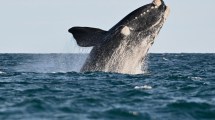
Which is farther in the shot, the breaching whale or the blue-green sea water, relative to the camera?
the breaching whale

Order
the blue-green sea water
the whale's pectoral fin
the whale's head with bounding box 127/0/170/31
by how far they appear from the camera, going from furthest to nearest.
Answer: the whale's head with bounding box 127/0/170/31 → the whale's pectoral fin → the blue-green sea water

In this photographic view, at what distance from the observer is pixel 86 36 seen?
774 inches

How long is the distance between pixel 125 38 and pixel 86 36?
1476 mm

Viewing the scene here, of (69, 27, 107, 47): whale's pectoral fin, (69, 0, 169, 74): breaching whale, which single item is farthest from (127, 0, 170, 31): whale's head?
(69, 27, 107, 47): whale's pectoral fin

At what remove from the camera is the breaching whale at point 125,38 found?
776 inches

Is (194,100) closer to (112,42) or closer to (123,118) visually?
(123,118)

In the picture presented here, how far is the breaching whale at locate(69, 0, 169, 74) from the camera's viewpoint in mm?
19719

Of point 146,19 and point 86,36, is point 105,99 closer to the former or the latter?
point 86,36

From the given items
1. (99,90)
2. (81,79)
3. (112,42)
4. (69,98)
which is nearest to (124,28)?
(112,42)

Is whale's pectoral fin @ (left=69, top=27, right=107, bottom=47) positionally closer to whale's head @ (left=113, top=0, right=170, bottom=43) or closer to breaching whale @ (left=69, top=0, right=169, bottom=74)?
breaching whale @ (left=69, top=0, right=169, bottom=74)

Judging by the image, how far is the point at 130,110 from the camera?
40.9 feet

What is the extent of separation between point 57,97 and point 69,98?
0.33m

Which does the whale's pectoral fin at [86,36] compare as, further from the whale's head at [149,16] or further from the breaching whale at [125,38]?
the whale's head at [149,16]

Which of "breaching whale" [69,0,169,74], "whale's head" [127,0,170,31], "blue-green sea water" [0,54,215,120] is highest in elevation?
"whale's head" [127,0,170,31]
